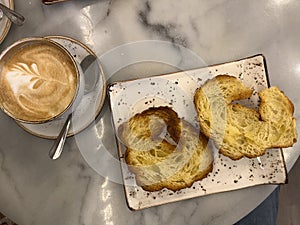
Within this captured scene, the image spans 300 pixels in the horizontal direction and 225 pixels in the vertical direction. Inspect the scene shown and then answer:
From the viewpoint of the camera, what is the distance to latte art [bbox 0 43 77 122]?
1014 mm

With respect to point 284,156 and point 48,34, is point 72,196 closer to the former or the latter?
point 48,34

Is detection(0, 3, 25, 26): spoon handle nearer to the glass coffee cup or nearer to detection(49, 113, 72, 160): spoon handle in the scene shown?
the glass coffee cup

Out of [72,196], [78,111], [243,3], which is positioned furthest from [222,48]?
[72,196]

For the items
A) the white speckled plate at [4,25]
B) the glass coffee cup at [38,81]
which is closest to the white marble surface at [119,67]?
the white speckled plate at [4,25]

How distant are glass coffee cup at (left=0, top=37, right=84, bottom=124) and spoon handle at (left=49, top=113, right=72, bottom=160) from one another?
2.8 inches

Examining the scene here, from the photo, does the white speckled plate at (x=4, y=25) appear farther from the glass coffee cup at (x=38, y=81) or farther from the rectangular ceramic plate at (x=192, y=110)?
the rectangular ceramic plate at (x=192, y=110)

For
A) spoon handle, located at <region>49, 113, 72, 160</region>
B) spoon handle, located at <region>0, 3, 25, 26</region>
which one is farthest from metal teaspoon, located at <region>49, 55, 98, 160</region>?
spoon handle, located at <region>0, 3, 25, 26</region>

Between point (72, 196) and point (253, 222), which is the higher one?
point (72, 196)

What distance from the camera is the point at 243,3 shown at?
1.16 meters

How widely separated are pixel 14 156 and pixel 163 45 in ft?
1.29

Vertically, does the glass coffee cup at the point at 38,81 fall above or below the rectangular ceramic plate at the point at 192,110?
above

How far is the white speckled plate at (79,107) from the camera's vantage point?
1.10 m

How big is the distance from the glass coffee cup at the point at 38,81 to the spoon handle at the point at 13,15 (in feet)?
0.36

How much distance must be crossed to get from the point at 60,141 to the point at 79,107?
0.26 feet
